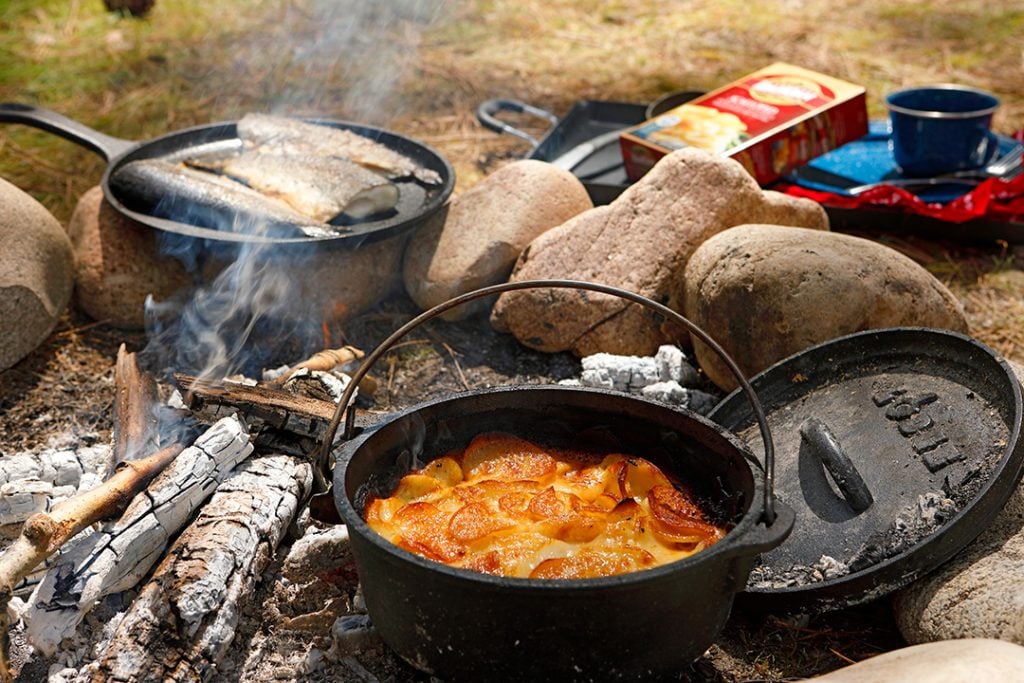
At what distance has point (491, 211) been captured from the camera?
4816 mm

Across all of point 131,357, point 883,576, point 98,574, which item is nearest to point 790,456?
point 883,576

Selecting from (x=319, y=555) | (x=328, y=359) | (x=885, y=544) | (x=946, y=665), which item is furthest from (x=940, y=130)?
(x=319, y=555)

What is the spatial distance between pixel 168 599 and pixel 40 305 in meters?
2.23

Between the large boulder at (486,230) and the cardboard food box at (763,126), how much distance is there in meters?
0.67

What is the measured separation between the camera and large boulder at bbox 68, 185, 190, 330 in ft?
15.4

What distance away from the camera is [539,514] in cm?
257

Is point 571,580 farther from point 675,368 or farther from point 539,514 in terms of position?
point 675,368

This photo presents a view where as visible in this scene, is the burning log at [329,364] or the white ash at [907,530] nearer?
the white ash at [907,530]

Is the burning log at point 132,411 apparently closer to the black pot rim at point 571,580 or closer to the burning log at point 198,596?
the burning log at point 198,596

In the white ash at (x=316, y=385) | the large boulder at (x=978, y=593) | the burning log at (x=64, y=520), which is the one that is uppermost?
the burning log at (x=64, y=520)

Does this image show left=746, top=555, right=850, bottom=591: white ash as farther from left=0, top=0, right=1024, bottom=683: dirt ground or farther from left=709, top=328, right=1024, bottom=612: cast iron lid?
left=0, top=0, right=1024, bottom=683: dirt ground

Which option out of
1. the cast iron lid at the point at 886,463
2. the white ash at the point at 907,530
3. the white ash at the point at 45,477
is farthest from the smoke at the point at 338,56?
the white ash at the point at 907,530

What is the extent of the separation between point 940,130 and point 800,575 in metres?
3.54

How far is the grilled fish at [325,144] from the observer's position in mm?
4992
